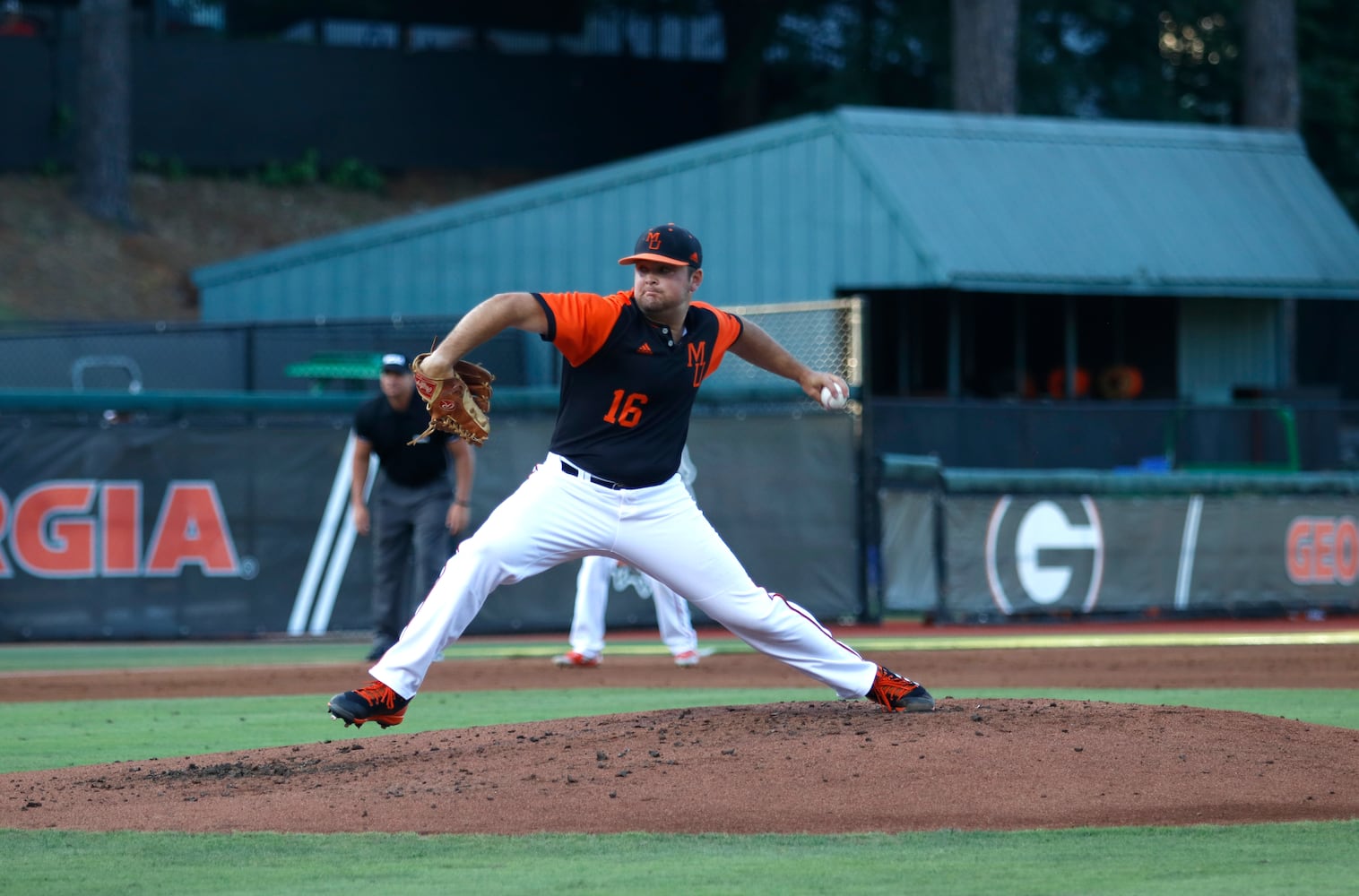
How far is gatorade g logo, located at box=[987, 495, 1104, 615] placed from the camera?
1564cm

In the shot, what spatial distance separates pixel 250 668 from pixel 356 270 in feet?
46.8

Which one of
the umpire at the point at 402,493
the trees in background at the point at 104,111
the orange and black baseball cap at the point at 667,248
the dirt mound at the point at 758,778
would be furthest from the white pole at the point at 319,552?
the trees in background at the point at 104,111

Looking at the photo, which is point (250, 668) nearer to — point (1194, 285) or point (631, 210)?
point (631, 210)

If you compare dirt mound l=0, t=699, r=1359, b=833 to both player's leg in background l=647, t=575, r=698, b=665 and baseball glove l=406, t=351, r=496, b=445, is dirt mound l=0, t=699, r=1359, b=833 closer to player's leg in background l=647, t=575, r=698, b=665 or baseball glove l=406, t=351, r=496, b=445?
baseball glove l=406, t=351, r=496, b=445

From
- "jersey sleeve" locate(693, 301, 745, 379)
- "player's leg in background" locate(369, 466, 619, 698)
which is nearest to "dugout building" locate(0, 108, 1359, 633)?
"jersey sleeve" locate(693, 301, 745, 379)

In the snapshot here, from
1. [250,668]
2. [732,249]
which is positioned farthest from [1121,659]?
[732,249]

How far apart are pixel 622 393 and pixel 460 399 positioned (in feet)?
2.00

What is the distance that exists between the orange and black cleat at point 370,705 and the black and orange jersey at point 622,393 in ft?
3.55

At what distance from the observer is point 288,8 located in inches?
1404

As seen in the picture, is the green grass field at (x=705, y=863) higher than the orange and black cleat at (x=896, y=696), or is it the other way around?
the orange and black cleat at (x=896, y=696)

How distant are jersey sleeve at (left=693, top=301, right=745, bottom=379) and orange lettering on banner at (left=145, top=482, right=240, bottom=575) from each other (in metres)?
7.95

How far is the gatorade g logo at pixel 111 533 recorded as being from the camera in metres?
13.6

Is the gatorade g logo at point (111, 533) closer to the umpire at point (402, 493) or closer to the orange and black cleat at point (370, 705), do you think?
the umpire at point (402, 493)

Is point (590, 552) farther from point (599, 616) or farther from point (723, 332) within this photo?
point (599, 616)
